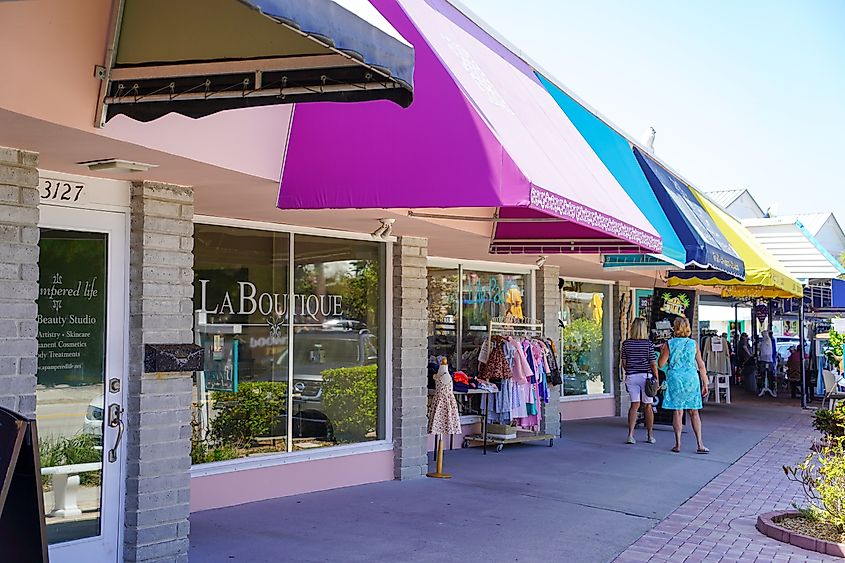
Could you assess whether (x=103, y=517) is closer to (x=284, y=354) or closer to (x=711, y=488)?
(x=284, y=354)

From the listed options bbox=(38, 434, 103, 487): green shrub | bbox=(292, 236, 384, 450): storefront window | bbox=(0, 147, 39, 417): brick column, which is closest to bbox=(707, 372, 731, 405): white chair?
bbox=(292, 236, 384, 450): storefront window

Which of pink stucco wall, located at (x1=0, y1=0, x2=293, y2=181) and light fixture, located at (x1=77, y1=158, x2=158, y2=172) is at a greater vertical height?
pink stucco wall, located at (x1=0, y1=0, x2=293, y2=181)

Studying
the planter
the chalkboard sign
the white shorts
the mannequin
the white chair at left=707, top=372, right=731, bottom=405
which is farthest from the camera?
the white chair at left=707, top=372, right=731, bottom=405

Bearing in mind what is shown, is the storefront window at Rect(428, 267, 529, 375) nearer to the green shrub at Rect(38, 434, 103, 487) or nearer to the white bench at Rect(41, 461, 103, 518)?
the green shrub at Rect(38, 434, 103, 487)

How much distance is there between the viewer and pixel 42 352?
610 centimetres

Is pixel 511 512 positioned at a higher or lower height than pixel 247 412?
lower

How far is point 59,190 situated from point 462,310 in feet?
26.4

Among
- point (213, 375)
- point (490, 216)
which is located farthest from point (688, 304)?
point (213, 375)

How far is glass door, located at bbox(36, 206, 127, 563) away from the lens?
6.11m

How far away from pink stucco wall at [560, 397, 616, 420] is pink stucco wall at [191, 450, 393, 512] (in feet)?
23.5

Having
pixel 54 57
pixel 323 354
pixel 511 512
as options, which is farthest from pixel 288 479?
pixel 54 57

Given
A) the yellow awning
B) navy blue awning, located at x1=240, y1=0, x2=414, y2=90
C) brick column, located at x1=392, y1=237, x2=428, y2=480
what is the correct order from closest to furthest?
navy blue awning, located at x1=240, y1=0, x2=414, y2=90, brick column, located at x1=392, y1=237, x2=428, y2=480, the yellow awning

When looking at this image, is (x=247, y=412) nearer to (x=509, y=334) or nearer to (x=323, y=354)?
(x=323, y=354)

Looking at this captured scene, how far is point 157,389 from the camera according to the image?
650 cm
